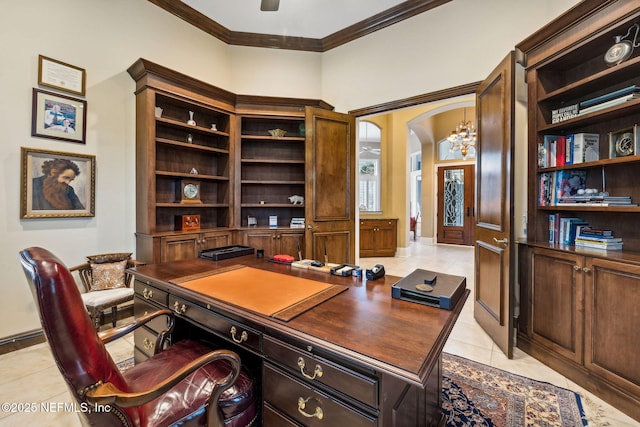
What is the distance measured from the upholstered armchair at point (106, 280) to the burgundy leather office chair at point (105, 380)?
157 centimetres

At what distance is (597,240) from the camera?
202 cm

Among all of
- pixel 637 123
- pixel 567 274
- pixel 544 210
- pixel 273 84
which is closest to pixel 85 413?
pixel 567 274

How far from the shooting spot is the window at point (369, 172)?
7625mm

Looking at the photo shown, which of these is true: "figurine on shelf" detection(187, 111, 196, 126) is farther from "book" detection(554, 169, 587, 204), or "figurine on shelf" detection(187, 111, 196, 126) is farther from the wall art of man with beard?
"book" detection(554, 169, 587, 204)

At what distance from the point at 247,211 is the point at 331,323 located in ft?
10.8

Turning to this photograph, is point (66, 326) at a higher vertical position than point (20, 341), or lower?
higher

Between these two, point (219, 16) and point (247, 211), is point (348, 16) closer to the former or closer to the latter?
point (219, 16)

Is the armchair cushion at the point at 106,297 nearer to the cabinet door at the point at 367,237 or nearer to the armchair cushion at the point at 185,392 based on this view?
the armchair cushion at the point at 185,392

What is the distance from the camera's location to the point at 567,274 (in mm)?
1993

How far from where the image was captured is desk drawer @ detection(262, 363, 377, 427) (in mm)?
870

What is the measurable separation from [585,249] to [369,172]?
20.5ft

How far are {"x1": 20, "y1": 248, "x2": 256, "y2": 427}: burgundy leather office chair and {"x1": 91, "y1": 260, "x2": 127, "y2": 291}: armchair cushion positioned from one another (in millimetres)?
1860

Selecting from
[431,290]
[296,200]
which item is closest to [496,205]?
[431,290]

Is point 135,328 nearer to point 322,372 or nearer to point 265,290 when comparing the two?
point 265,290
